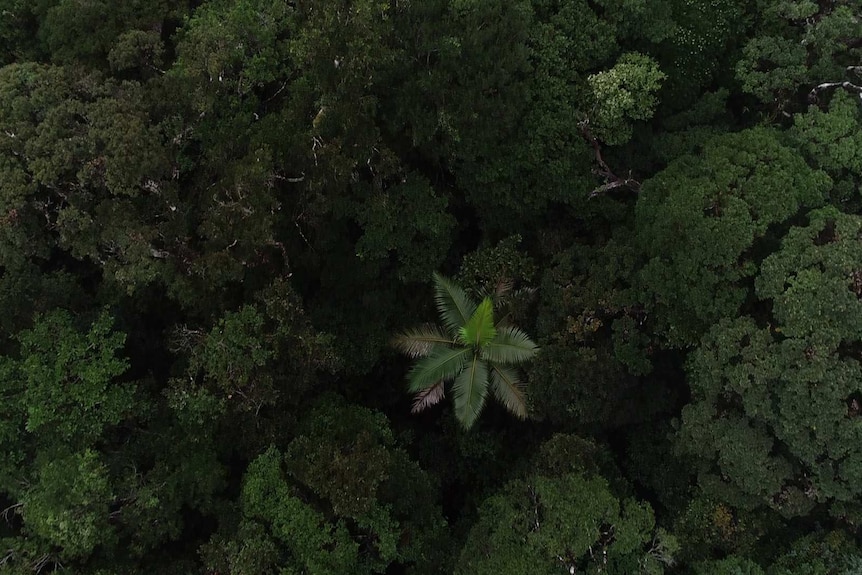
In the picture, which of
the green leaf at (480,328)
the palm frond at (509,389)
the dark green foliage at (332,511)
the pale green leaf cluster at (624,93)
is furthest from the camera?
the palm frond at (509,389)

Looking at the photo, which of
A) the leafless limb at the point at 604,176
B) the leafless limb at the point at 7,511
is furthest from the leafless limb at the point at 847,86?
the leafless limb at the point at 7,511

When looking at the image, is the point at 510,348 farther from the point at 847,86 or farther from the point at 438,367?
the point at 847,86

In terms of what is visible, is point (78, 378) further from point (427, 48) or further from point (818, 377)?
point (818, 377)

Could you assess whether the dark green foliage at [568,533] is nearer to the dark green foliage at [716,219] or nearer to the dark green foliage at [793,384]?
the dark green foliage at [793,384]

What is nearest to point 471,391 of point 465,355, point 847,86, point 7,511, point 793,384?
point 465,355

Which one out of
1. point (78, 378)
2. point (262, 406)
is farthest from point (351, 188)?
point (78, 378)

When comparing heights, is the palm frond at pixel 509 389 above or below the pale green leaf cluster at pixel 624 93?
below
